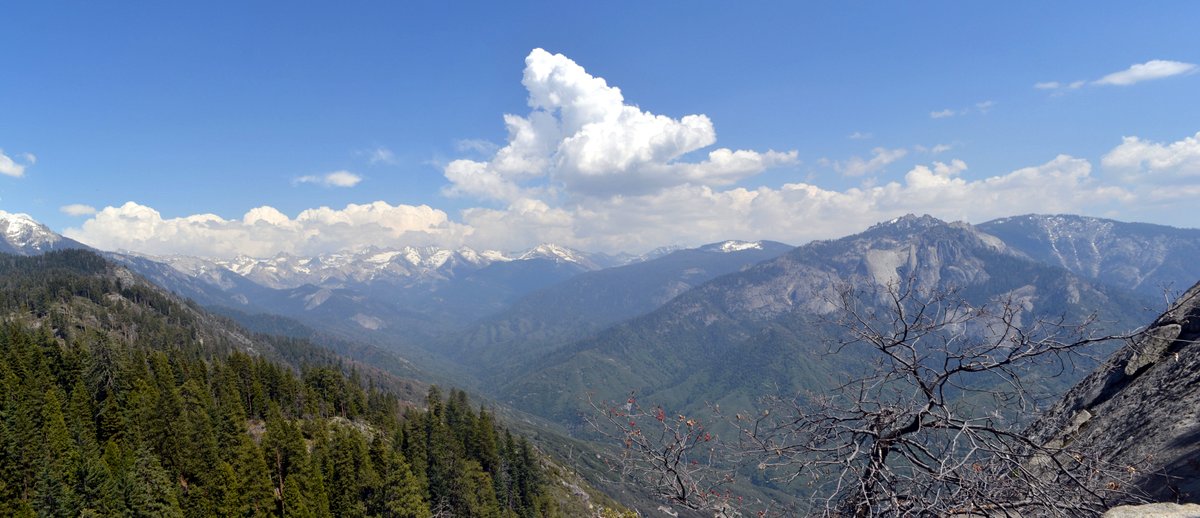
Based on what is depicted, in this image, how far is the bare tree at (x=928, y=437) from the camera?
7859 mm

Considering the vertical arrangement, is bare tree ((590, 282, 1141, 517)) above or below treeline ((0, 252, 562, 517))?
above

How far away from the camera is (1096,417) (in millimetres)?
19453

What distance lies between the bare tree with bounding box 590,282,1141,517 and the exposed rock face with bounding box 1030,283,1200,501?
563 centimetres

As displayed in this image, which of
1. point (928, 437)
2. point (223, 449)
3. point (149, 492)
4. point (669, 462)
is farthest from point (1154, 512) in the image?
point (223, 449)

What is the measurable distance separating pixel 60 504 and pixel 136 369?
38.2 m

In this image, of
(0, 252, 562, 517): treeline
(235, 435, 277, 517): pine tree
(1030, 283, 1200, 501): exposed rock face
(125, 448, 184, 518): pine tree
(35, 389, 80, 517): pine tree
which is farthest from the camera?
(235, 435, 277, 517): pine tree

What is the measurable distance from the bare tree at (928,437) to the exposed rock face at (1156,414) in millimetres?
5628

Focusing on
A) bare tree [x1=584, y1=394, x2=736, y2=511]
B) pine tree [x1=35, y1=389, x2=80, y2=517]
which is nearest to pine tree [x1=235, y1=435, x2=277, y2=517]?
pine tree [x1=35, y1=389, x2=80, y2=517]

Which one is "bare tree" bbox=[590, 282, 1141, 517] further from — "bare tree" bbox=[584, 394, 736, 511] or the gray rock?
the gray rock

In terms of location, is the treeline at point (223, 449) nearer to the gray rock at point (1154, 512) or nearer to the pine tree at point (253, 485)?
the pine tree at point (253, 485)

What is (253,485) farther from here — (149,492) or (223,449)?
(223,449)

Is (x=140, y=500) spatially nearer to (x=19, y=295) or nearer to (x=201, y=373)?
(x=201, y=373)

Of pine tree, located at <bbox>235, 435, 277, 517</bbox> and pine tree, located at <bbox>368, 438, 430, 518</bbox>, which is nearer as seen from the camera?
pine tree, located at <bbox>235, 435, 277, 517</bbox>

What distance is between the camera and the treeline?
53.3 metres
